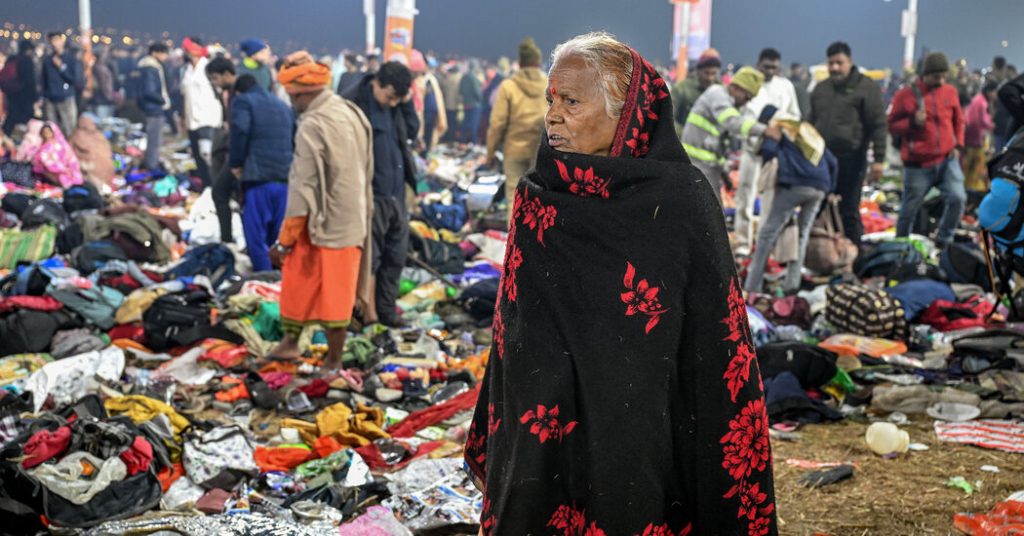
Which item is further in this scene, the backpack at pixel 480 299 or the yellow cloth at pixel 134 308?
the backpack at pixel 480 299

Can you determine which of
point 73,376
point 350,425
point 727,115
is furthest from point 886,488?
point 73,376

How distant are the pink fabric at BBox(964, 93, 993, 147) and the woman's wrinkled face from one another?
12589 mm

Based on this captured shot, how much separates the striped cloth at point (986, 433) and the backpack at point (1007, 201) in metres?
0.93

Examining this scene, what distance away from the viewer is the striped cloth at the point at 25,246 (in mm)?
9102

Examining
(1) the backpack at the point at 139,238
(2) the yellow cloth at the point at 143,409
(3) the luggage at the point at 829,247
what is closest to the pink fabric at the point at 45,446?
(2) the yellow cloth at the point at 143,409

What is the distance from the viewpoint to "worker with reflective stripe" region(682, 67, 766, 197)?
Answer: 8188 millimetres

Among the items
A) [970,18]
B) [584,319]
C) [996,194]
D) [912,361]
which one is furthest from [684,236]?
[970,18]

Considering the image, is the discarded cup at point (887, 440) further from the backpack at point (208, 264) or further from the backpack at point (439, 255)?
the backpack at point (208, 264)

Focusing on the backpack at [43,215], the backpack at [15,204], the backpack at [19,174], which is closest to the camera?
the backpack at [43,215]

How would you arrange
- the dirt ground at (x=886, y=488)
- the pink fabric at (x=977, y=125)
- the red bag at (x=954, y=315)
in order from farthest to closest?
the pink fabric at (x=977, y=125), the red bag at (x=954, y=315), the dirt ground at (x=886, y=488)

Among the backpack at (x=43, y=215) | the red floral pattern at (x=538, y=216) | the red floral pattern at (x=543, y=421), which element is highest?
the red floral pattern at (x=538, y=216)

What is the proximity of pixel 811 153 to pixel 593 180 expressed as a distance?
6098 millimetres

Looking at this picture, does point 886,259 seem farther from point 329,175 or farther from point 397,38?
point 397,38

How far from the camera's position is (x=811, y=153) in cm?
797
